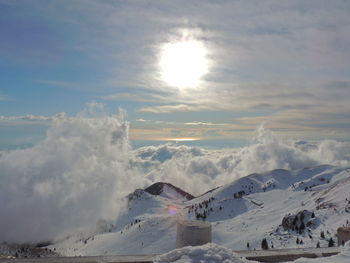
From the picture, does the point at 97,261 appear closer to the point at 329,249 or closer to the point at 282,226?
the point at 329,249

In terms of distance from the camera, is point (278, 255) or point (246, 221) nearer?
point (278, 255)

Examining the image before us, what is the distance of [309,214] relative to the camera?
9625 centimetres

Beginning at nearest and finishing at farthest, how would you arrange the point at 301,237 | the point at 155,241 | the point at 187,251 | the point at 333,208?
1. the point at 187,251
2. the point at 301,237
3. the point at 333,208
4. the point at 155,241

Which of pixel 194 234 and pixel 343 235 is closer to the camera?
pixel 194 234

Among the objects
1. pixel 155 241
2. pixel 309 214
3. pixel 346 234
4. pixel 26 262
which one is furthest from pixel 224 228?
pixel 26 262

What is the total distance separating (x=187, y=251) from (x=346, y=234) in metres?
12.8

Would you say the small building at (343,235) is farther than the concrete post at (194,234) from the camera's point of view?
Yes

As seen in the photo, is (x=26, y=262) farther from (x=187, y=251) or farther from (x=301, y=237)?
(x=301, y=237)

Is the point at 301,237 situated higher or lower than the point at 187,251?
lower

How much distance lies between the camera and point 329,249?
1888cm

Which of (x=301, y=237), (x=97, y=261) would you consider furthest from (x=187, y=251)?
(x=301, y=237)

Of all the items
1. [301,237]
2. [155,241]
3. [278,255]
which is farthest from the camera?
[155,241]

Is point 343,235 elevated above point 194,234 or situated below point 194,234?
below

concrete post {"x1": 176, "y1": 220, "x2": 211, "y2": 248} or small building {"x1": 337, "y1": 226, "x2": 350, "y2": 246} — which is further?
small building {"x1": 337, "y1": 226, "x2": 350, "y2": 246}
